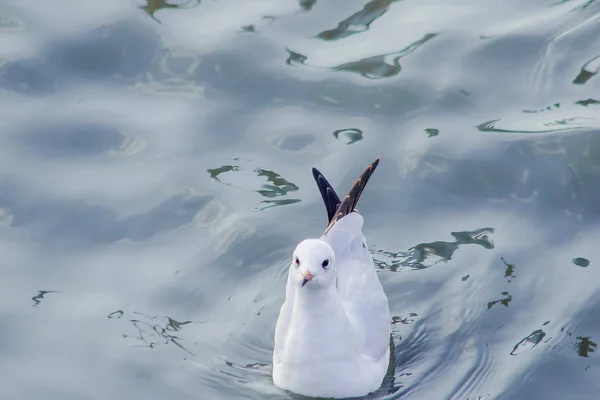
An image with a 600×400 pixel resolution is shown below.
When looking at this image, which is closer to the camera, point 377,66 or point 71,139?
point 71,139

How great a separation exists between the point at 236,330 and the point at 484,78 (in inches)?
142

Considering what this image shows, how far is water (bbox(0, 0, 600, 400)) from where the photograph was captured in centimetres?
667

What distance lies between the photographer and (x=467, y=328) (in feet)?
22.6

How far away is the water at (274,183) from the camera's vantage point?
21.9 feet

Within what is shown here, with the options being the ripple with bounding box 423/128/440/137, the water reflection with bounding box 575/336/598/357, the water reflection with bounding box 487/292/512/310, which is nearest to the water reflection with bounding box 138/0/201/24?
the ripple with bounding box 423/128/440/137

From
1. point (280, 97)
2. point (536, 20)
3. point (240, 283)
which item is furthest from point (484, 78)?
point (240, 283)

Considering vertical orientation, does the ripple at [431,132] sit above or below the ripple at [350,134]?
above

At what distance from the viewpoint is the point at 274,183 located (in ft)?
26.7

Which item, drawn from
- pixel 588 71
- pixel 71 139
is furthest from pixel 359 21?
pixel 71 139

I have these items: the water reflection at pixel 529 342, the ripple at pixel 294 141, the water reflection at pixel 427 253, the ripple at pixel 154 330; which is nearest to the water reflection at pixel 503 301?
the water reflection at pixel 529 342

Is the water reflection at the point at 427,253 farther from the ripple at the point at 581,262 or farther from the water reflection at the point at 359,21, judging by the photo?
the water reflection at the point at 359,21

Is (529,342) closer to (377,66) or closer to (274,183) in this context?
(274,183)

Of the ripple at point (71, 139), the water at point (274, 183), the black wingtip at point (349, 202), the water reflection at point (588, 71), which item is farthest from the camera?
the water reflection at point (588, 71)

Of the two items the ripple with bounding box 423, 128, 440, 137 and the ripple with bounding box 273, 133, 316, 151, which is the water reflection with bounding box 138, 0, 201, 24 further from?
the ripple with bounding box 423, 128, 440, 137
